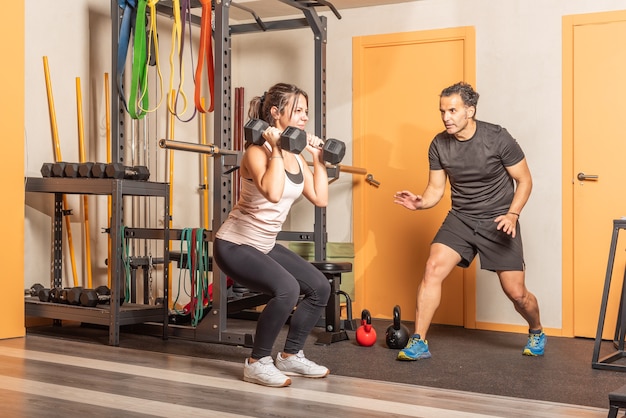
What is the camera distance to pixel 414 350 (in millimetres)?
4141

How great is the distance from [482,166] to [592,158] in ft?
3.54

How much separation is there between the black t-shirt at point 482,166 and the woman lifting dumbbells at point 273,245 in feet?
3.50

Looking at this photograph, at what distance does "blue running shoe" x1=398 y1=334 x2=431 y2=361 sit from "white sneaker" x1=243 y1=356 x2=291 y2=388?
90 cm

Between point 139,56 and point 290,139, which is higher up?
point 139,56

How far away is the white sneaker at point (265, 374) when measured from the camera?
133 inches

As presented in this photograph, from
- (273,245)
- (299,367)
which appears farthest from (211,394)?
(273,245)

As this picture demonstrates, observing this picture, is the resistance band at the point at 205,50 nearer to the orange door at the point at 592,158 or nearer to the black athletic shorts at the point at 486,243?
the black athletic shorts at the point at 486,243

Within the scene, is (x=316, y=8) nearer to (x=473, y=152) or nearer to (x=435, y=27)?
(x=435, y=27)

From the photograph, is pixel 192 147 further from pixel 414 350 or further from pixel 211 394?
pixel 414 350

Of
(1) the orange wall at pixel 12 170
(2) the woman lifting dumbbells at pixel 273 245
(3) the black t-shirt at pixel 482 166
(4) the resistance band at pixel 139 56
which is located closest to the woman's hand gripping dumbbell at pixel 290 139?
(2) the woman lifting dumbbells at pixel 273 245

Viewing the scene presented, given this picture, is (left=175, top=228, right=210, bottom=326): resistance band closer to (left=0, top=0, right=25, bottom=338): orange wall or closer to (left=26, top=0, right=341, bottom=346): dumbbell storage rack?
(left=26, top=0, right=341, bottom=346): dumbbell storage rack

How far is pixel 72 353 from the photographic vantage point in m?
4.07

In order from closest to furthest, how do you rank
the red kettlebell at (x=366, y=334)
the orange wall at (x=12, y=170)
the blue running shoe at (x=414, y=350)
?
the blue running shoe at (x=414, y=350)
the orange wall at (x=12, y=170)
the red kettlebell at (x=366, y=334)

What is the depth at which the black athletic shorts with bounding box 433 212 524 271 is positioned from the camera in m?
4.32
